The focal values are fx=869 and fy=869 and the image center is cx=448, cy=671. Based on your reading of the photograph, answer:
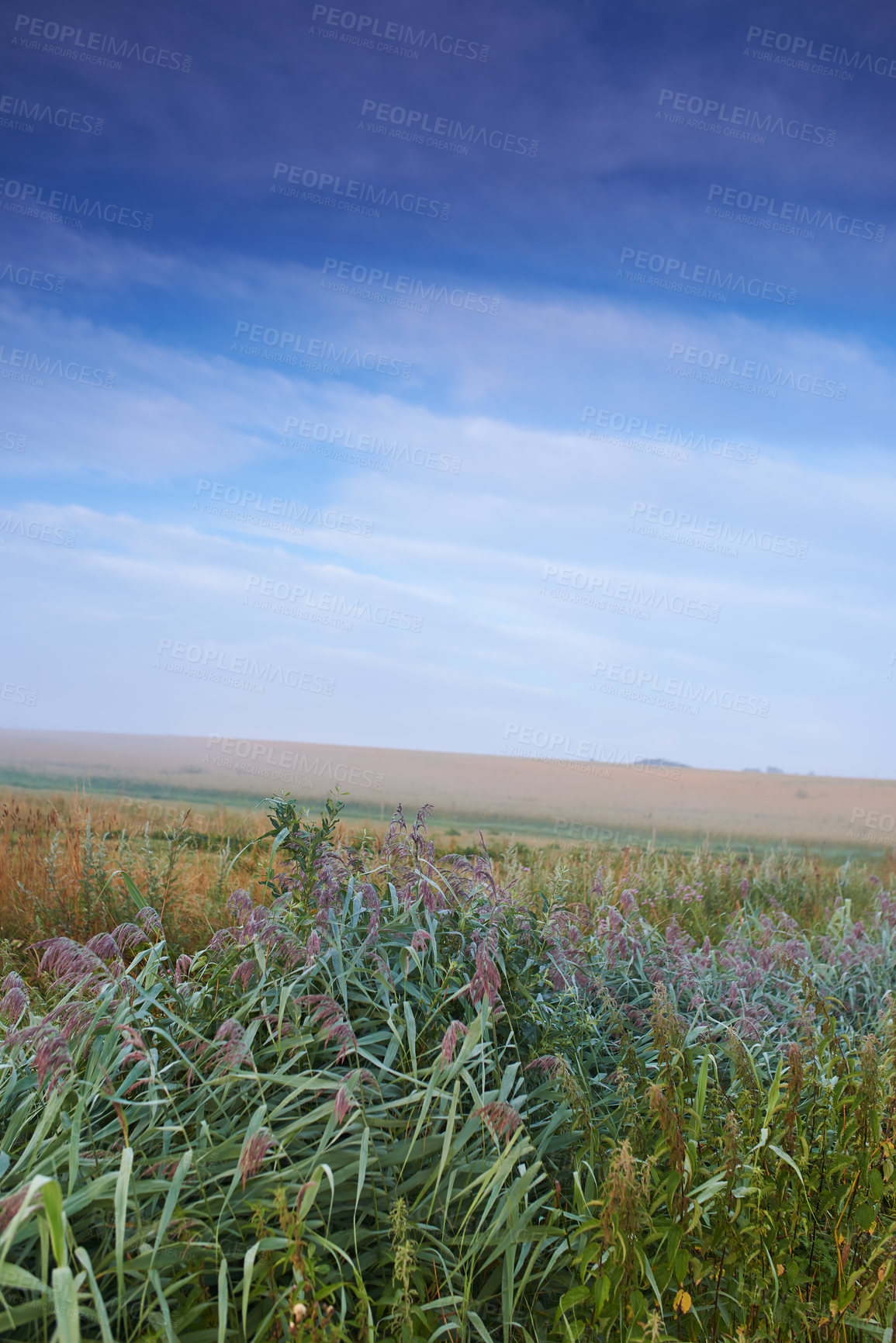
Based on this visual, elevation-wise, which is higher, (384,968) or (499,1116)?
(384,968)

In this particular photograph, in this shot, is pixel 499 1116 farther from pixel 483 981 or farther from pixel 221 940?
pixel 221 940

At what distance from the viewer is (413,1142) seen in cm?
240

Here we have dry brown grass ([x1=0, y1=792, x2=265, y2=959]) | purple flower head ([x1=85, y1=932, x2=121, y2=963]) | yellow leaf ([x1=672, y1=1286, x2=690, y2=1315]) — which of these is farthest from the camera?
dry brown grass ([x1=0, y1=792, x2=265, y2=959])

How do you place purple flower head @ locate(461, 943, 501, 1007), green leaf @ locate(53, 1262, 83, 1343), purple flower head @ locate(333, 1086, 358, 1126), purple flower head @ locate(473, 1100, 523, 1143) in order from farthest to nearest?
purple flower head @ locate(461, 943, 501, 1007) < purple flower head @ locate(473, 1100, 523, 1143) < purple flower head @ locate(333, 1086, 358, 1126) < green leaf @ locate(53, 1262, 83, 1343)

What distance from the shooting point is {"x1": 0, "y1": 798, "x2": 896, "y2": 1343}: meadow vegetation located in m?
2.20

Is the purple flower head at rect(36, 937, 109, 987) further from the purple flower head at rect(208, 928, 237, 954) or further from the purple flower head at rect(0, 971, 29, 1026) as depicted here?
the purple flower head at rect(208, 928, 237, 954)

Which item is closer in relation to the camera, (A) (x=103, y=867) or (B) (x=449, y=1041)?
(B) (x=449, y=1041)

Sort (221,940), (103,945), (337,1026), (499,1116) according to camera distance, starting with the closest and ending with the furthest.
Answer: (499,1116), (337,1026), (103,945), (221,940)

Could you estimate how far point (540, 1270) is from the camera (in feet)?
8.76

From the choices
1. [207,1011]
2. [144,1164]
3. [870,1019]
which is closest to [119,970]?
[207,1011]

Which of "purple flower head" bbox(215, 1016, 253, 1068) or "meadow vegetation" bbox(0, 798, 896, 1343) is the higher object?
"purple flower head" bbox(215, 1016, 253, 1068)

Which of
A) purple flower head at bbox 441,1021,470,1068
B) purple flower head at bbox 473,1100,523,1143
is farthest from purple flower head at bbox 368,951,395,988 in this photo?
purple flower head at bbox 473,1100,523,1143

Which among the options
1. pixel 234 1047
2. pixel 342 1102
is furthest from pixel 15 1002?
pixel 342 1102

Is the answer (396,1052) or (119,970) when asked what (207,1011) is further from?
(396,1052)
